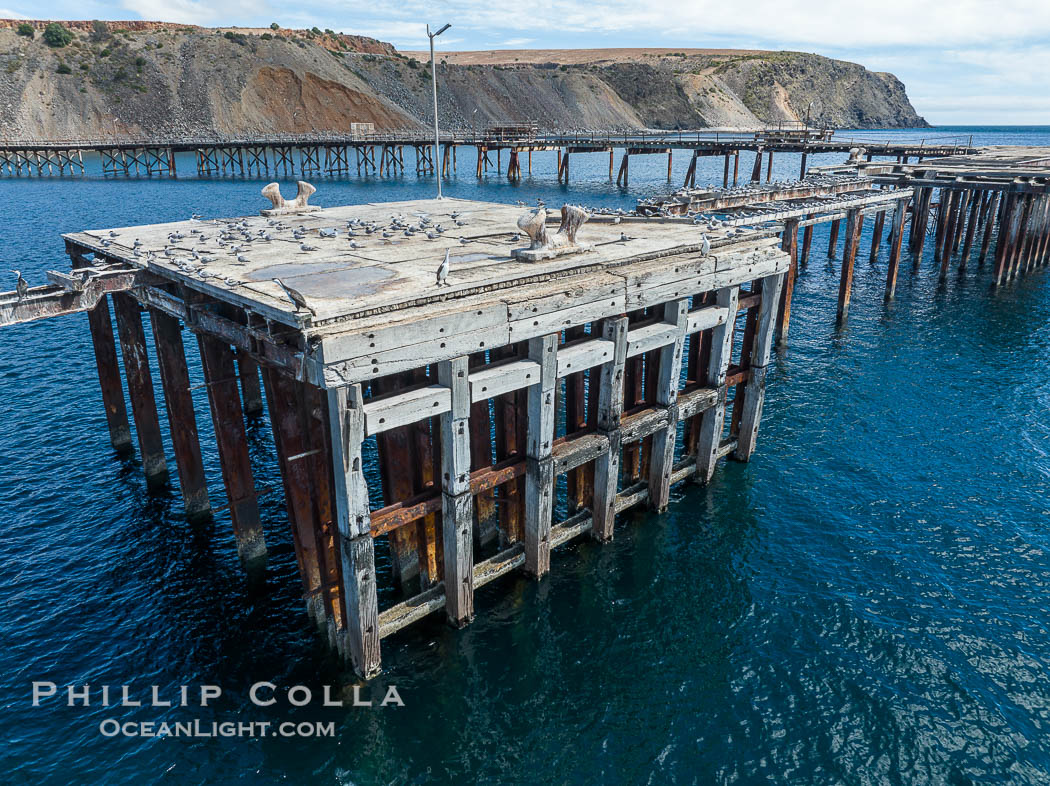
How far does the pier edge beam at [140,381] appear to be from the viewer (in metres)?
20.4

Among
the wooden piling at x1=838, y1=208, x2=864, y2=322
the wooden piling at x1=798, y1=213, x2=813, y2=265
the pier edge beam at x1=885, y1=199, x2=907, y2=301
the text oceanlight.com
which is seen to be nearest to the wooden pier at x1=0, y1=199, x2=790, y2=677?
the text oceanlight.com

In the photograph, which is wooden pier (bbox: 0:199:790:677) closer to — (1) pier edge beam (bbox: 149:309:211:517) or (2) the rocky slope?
(1) pier edge beam (bbox: 149:309:211:517)

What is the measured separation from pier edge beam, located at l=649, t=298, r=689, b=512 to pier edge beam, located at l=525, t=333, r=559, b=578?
4.19 meters

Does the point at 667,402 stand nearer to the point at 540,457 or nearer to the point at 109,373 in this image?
the point at 540,457

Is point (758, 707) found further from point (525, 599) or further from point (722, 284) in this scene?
point (722, 284)

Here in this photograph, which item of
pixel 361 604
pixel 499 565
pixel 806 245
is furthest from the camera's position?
pixel 806 245

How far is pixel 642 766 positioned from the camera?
13.3 meters

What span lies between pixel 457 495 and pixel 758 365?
1205 centimetres

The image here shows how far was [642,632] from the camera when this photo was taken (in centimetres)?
1675

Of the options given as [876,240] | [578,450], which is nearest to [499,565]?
[578,450]

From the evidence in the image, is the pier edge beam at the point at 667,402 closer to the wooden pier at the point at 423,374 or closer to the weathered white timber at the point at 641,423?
the wooden pier at the point at 423,374

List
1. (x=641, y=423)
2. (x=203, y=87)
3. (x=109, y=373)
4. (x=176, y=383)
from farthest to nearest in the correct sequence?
(x=203, y=87), (x=109, y=373), (x=641, y=423), (x=176, y=383)

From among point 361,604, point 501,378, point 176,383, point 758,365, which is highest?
point 501,378

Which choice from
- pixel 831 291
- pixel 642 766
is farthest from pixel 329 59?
pixel 642 766
